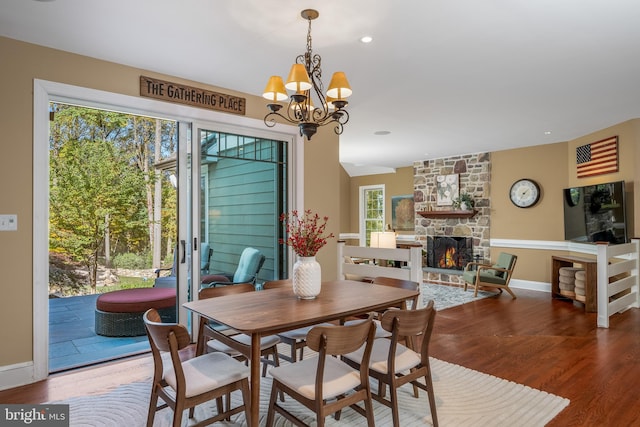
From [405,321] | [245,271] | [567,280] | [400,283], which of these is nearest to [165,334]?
[405,321]

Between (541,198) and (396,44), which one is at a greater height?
(396,44)

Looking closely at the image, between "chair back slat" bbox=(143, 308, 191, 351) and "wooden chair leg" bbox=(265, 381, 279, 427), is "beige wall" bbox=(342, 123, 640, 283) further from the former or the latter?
"chair back slat" bbox=(143, 308, 191, 351)

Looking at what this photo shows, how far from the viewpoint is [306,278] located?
2393 mm

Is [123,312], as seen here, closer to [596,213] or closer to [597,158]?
[596,213]

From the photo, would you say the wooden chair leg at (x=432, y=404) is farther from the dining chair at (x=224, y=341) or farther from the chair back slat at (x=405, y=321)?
the dining chair at (x=224, y=341)

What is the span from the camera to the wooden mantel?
7.27 metres

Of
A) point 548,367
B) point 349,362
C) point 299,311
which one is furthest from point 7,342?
point 548,367

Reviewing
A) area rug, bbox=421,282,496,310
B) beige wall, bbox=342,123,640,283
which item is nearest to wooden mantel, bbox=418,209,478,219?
beige wall, bbox=342,123,640,283

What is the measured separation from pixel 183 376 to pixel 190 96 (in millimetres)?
2701

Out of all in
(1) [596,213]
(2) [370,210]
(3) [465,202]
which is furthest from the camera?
(2) [370,210]

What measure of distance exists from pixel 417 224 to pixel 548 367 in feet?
17.4

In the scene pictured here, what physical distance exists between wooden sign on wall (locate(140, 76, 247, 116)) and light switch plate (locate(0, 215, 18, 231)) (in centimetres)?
140

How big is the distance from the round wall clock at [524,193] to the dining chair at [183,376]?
20.6 ft

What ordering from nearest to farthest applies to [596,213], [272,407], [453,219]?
[272,407] < [596,213] < [453,219]
